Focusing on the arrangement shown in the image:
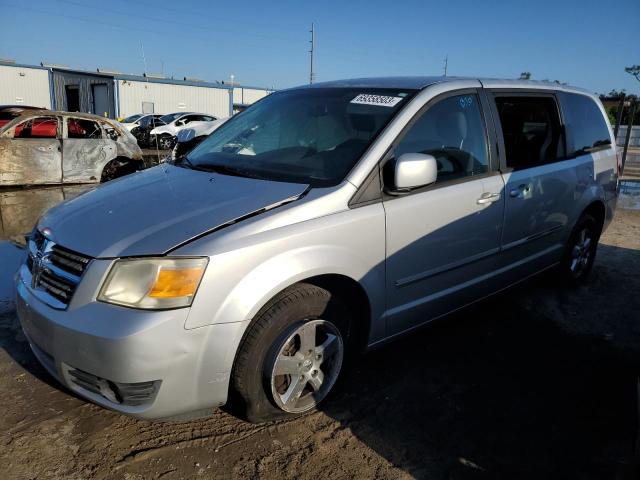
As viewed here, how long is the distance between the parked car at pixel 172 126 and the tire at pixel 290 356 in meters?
18.8

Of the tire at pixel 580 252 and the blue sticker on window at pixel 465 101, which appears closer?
the blue sticker on window at pixel 465 101

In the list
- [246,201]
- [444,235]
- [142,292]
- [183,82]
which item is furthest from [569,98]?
[183,82]

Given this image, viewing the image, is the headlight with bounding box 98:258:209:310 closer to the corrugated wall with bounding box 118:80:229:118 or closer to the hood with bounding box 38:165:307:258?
the hood with bounding box 38:165:307:258

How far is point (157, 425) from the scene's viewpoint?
256 cm

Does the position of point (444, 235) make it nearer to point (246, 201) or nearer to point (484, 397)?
point (484, 397)

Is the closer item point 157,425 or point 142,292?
point 142,292

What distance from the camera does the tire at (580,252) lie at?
441cm

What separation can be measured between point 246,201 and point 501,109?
2052 millimetres

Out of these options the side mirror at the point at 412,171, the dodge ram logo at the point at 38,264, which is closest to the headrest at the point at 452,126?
the side mirror at the point at 412,171

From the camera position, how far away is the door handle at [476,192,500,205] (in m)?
3.18

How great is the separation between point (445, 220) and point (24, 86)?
109 ft

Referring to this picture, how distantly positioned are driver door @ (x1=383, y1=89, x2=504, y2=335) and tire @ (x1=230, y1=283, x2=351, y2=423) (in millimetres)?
400

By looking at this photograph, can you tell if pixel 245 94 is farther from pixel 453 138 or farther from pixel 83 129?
pixel 453 138

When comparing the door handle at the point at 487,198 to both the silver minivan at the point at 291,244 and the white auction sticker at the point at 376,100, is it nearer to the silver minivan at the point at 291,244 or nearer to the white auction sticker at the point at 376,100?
the silver minivan at the point at 291,244
